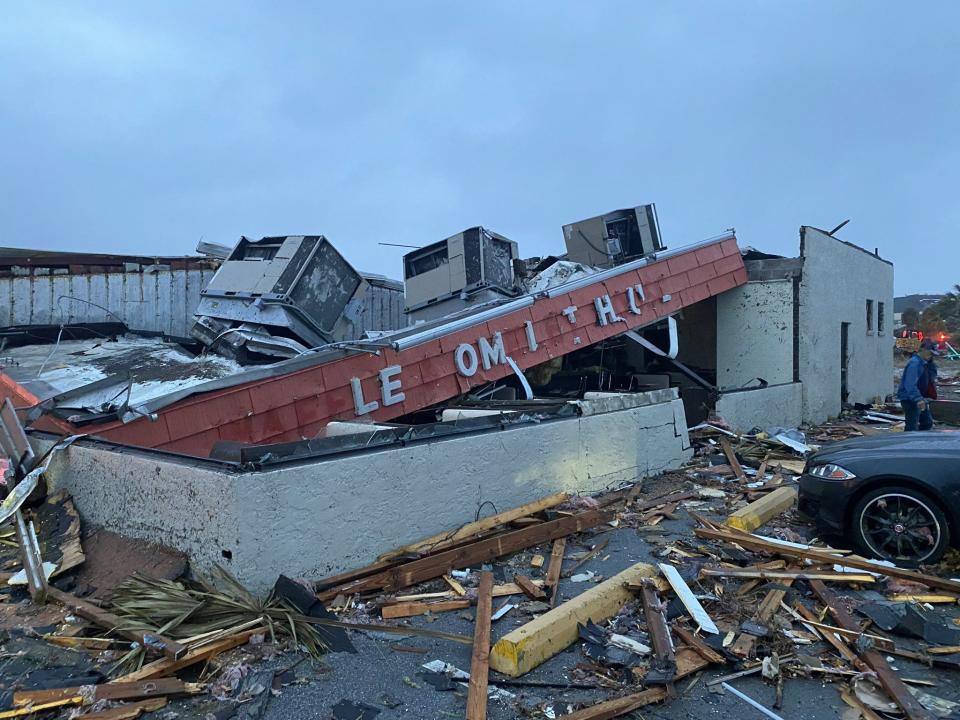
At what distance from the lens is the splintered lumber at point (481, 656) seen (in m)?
3.71

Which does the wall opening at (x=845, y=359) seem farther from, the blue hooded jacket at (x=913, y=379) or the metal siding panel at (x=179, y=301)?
the metal siding panel at (x=179, y=301)

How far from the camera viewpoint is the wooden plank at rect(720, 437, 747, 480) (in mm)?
9833

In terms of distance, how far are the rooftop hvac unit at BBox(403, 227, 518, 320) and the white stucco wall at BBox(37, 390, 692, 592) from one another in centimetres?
566

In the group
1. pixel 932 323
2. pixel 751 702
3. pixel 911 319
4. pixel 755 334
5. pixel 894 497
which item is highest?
pixel 911 319

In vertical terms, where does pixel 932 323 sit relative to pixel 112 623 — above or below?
above

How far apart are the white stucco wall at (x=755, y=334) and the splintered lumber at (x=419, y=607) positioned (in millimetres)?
13228

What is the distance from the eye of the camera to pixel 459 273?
1355 centimetres

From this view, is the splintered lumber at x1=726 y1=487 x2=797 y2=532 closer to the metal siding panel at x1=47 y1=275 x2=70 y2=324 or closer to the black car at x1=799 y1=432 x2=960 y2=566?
the black car at x1=799 y1=432 x2=960 y2=566

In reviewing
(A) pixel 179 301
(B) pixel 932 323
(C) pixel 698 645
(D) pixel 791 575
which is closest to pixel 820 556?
(D) pixel 791 575

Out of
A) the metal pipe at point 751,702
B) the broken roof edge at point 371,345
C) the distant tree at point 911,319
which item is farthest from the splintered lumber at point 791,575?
the distant tree at point 911,319

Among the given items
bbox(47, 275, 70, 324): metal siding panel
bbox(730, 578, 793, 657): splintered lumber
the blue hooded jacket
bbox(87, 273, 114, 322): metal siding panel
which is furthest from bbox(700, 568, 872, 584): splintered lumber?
bbox(47, 275, 70, 324): metal siding panel

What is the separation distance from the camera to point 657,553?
6402 millimetres

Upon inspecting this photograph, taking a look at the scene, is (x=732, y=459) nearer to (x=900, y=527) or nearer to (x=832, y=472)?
(x=832, y=472)

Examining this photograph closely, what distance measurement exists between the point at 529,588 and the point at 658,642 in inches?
50.6
